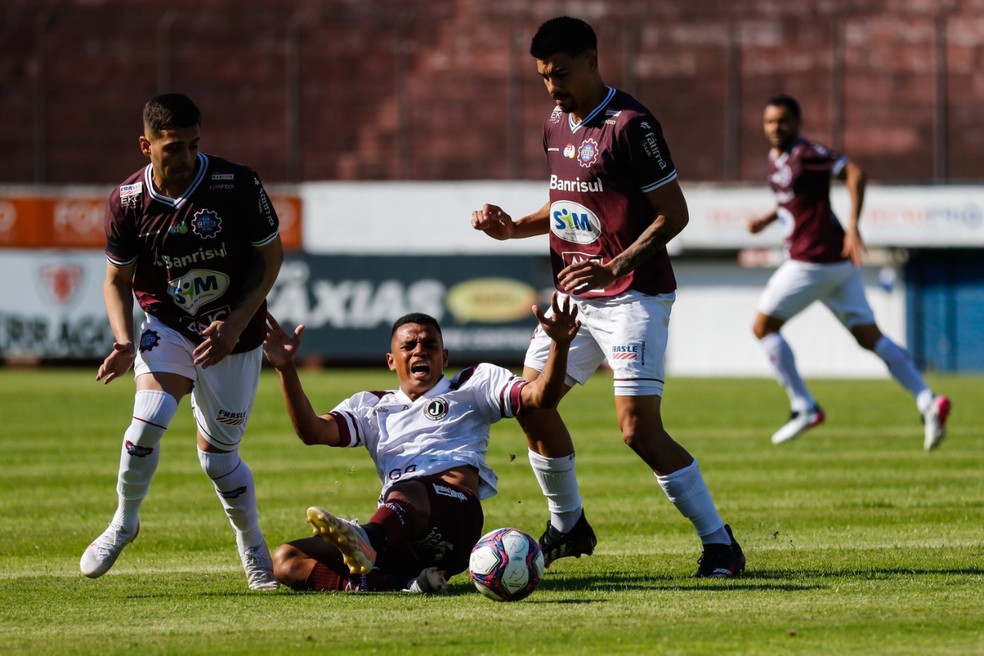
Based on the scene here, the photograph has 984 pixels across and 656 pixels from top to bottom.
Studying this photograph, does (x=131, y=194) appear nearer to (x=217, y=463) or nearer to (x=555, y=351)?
(x=217, y=463)

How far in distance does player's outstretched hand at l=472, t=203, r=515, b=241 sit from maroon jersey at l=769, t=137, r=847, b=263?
19.2 ft

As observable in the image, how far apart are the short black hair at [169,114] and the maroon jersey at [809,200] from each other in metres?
7.32

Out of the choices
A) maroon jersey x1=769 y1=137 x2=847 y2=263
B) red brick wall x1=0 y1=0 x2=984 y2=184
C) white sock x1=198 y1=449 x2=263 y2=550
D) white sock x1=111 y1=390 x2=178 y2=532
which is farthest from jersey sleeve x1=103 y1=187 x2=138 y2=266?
red brick wall x1=0 y1=0 x2=984 y2=184

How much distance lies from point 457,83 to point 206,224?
31532 millimetres

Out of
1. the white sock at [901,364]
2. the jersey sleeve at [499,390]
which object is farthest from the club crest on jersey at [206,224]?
the white sock at [901,364]

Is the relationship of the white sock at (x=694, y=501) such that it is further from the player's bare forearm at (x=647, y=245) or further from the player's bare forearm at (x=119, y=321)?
the player's bare forearm at (x=119, y=321)

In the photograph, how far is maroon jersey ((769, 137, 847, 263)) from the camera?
508 inches

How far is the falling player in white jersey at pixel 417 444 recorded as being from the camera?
644 centimetres

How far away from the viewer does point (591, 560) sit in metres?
7.52

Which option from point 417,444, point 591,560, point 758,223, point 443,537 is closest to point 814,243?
point 758,223

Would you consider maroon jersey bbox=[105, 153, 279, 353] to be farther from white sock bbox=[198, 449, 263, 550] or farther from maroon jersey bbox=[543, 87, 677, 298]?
maroon jersey bbox=[543, 87, 677, 298]

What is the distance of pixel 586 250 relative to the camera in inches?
283

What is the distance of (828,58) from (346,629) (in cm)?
3336

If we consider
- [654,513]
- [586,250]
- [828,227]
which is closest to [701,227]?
[828,227]
